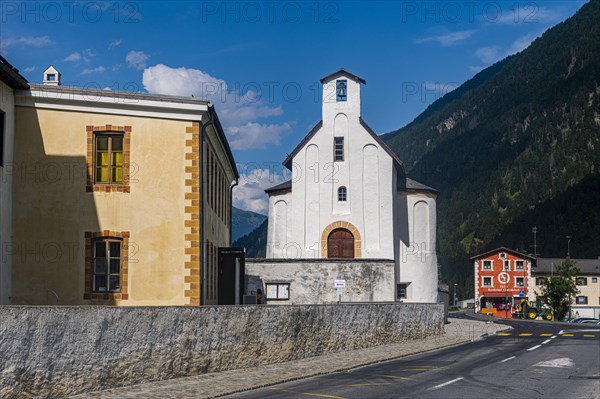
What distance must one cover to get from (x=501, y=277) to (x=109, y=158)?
4117 inches

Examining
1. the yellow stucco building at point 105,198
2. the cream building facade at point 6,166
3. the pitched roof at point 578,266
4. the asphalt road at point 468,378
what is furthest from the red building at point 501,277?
the cream building facade at point 6,166

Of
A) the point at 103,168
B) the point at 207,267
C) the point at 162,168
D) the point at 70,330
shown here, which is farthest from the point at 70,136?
the point at 70,330

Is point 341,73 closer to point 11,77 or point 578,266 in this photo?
point 11,77

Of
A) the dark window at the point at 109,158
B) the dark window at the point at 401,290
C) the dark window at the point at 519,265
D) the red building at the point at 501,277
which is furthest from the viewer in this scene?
the dark window at the point at 519,265

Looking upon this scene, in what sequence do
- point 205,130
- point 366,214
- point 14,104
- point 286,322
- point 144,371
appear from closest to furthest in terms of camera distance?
point 144,371
point 286,322
point 14,104
point 205,130
point 366,214

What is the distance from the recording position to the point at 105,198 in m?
24.4

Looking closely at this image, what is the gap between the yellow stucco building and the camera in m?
24.0

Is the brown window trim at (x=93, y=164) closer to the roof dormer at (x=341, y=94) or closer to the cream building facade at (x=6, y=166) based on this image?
the cream building facade at (x=6, y=166)

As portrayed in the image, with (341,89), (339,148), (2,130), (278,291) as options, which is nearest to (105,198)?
(2,130)

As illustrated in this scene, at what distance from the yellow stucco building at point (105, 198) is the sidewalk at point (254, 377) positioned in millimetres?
4197

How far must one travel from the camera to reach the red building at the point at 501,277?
122 metres

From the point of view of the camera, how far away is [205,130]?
86.0ft

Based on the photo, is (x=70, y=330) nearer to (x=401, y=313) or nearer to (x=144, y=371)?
(x=144, y=371)

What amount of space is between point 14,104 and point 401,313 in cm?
1586
